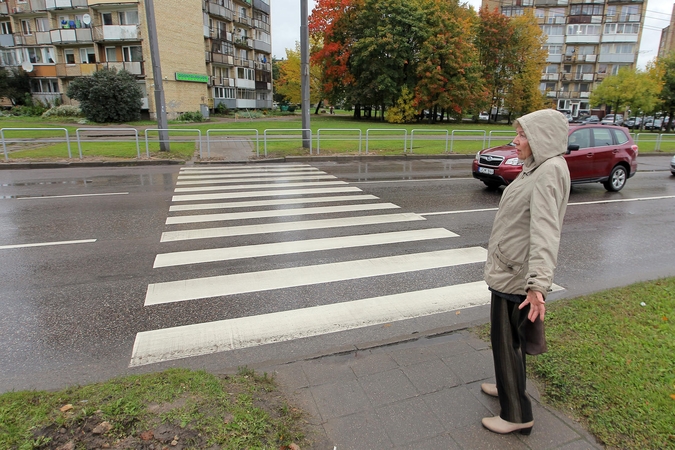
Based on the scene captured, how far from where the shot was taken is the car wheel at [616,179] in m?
11.5

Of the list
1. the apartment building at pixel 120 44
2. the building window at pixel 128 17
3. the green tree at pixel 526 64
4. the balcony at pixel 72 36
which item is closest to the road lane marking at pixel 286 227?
the apartment building at pixel 120 44

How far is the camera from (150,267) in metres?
5.52

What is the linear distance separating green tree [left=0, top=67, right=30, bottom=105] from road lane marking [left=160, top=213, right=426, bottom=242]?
45.3 metres

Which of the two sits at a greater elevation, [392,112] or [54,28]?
[54,28]

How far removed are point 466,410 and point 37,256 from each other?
5.92 metres

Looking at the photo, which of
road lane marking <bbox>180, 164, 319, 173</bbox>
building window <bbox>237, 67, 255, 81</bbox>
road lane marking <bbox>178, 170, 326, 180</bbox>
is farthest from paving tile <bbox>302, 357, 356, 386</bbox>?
building window <bbox>237, 67, 255, 81</bbox>

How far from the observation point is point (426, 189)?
36.9 ft

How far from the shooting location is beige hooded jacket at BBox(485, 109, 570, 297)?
7.54 feet

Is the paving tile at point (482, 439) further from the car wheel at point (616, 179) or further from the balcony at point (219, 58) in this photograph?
the balcony at point (219, 58)

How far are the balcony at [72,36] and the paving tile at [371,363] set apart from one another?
1714 inches

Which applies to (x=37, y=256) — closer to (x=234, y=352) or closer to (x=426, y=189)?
(x=234, y=352)

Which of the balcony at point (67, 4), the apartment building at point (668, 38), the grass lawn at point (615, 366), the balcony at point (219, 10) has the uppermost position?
the apartment building at point (668, 38)

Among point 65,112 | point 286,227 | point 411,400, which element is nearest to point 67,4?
point 65,112

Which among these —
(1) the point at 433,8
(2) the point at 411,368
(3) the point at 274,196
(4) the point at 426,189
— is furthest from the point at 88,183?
(1) the point at 433,8
